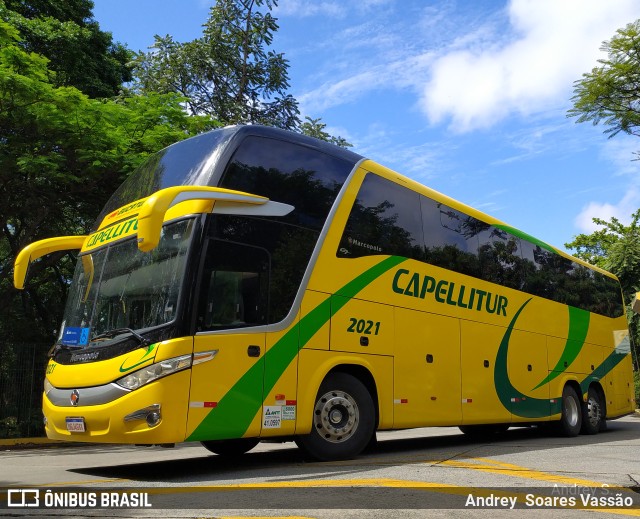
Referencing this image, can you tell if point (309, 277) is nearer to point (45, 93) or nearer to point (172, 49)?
point (45, 93)

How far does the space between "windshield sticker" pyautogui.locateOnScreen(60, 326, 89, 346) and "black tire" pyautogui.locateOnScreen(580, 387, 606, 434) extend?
11313 millimetres

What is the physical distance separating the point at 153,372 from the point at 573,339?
421 inches

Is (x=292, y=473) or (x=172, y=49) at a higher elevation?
(x=172, y=49)

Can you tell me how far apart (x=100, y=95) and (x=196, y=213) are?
1585 centimetres

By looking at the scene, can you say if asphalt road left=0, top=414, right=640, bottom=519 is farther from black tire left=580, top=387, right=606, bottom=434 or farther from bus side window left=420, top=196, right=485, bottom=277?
black tire left=580, top=387, right=606, bottom=434

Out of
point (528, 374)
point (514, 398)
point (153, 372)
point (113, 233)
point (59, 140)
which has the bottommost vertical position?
point (514, 398)

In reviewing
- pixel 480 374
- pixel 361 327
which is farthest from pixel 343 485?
pixel 480 374

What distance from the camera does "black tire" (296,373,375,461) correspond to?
7691 mm

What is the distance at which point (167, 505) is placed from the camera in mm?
4977

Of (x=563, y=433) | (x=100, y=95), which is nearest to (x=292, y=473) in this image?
(x=563, y=433)

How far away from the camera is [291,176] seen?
26.1 feet

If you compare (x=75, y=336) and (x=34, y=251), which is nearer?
(x=75, y=336)

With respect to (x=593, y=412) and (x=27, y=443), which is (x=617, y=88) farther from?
(x=27, y=443)

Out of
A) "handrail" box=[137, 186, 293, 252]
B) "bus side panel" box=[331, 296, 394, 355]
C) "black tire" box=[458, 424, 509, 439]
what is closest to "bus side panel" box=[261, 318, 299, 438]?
"bus side panel" box=[331, 296, 394, 355]
